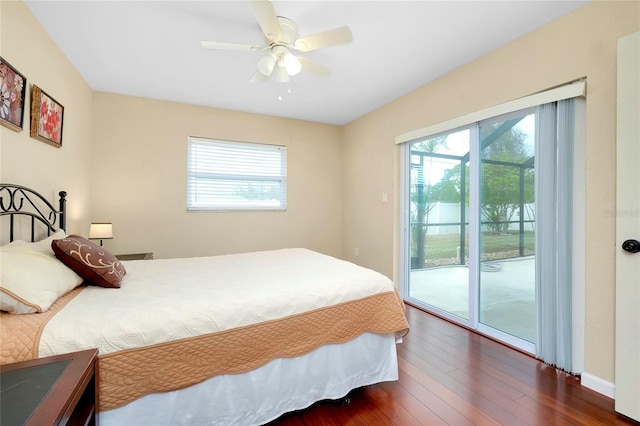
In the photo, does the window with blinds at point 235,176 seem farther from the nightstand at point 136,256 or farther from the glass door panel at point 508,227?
the glass door panel at point 508,227

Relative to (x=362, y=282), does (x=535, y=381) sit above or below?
below

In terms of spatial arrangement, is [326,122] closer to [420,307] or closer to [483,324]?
[420,307]

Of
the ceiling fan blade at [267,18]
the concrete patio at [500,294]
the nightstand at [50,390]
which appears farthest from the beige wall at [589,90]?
the nightstand at [50,390]

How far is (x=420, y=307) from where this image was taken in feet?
11.1

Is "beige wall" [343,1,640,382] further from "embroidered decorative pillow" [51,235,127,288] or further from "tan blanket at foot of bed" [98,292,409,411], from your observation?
"embroidered decorative pillow" [51,235,127,288]

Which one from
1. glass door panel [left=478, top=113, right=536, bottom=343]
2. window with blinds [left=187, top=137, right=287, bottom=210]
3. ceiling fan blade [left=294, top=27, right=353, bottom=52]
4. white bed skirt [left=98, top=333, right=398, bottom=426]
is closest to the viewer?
white bed skirt [left=98, top=333, right=398, bottom=426]

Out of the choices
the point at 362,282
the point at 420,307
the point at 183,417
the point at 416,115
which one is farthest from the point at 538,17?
the point at 183,417

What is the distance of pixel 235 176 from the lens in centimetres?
407

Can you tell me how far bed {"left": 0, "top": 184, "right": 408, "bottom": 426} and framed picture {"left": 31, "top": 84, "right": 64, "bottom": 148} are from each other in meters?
0.47

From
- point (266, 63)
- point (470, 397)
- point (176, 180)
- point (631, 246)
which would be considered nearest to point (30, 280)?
point (266, 63)

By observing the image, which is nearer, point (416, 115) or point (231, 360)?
point (231, 360)

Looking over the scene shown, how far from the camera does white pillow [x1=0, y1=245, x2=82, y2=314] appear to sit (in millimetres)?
1171

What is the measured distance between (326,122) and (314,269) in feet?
10.2

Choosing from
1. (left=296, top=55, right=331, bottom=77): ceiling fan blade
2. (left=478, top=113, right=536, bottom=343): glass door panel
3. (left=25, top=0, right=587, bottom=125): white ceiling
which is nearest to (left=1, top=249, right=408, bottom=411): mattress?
(left=478, top=113, right=536, bottom=343): glass door panel
